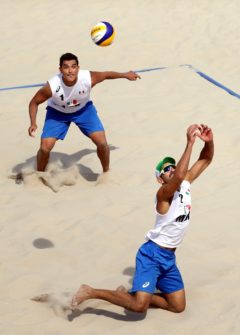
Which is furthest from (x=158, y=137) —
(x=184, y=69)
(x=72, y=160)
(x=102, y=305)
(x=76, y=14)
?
(x=76, y=14)

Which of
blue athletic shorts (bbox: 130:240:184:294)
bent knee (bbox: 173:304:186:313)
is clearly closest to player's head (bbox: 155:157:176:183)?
blue athletic shorts (bbox: 130:240:184:294)

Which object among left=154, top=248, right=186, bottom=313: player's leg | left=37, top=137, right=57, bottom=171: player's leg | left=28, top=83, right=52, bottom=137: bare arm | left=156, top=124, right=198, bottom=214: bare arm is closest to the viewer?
left=156, top=124, right=198, bottom=214: bare arm

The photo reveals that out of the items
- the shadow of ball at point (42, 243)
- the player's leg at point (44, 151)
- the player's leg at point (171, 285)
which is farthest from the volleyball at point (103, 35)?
the player's leg at point (171, 285)

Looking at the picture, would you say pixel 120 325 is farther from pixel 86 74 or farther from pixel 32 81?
pixel 32 81

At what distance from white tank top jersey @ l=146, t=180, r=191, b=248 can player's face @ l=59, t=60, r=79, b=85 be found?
257 cm

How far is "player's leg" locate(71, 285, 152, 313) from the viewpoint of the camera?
20.4 feet

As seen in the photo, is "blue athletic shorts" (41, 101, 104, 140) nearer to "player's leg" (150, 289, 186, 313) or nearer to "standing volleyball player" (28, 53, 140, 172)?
"standing volleyball player" (28, 53, 140, 172)

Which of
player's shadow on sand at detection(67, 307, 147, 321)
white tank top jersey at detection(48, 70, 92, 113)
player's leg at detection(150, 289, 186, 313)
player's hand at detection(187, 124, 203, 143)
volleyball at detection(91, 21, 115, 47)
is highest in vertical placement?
volleyball at detection(91, 21, 115, 47)

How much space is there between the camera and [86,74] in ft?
28.6

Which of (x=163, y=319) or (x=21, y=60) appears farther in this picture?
(x=21, y=60)

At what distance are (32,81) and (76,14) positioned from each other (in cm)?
386

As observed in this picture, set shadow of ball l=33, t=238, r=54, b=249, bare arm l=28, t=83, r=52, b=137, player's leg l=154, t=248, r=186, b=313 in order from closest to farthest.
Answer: player's leg l=154, t=248, r=186, b=313 → shadow of ball l=33, t=238, r=54, b=249 → bare arm l=28, t=83, r=52, b=137

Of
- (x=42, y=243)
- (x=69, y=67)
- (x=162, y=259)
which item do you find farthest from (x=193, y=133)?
(x=69, y=67)

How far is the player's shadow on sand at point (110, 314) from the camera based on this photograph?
21.0 ft
